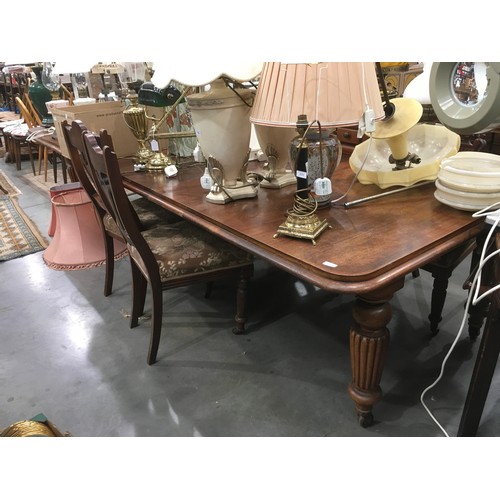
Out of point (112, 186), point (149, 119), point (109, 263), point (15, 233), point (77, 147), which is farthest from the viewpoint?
point (15, 233)

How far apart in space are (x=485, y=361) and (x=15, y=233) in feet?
10.8

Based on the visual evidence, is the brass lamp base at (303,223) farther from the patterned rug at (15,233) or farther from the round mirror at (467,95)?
the patterned rug at (15,233)

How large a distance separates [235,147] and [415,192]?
0.65m

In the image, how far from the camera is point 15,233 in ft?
10.5

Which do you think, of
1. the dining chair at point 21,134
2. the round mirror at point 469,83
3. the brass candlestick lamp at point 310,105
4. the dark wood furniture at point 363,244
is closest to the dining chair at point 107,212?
the dark wood furniture at point 363,244

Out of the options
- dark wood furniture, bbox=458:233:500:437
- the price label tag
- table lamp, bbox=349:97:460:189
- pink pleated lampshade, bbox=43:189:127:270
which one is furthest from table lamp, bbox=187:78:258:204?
pink pleated lampshade, bbox=43:189:127:270

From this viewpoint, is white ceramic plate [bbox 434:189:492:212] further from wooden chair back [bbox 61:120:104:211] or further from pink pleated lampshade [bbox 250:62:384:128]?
wooden chair back [bbox 61:120:104:211]

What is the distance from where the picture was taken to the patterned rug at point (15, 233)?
2.89m

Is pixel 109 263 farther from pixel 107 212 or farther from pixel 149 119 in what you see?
pixel 149 119

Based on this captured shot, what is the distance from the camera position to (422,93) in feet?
4.94

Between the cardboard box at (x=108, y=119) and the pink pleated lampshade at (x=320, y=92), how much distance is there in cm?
138

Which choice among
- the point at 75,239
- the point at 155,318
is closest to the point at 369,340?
the point at 155,318
